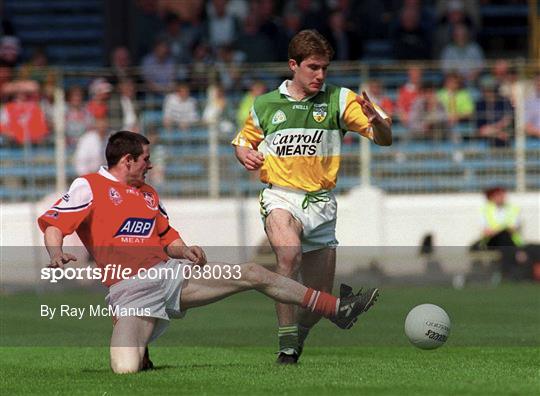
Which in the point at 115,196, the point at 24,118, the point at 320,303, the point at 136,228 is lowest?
the point at 320,303

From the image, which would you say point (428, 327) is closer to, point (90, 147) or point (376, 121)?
point (376, 121)

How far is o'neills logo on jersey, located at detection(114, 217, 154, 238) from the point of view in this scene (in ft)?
34.1

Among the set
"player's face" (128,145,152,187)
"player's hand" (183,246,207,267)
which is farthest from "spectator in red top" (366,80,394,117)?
"player's hand" (183,246,207,267)

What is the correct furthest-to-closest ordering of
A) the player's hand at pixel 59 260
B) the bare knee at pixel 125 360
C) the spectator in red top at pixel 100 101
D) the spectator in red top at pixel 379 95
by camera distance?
the spectator in red top at pixel 379 95 → the spectator in red top at pixel 100 101 → the bare knee at pixel 125 360 → the player's hand at pixel 59 260

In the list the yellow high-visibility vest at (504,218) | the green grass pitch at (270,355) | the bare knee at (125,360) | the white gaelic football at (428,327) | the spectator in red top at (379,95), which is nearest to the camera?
the green grass pitch at (270,355)

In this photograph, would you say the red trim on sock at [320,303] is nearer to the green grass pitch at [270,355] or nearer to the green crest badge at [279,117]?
the green grass pitch at [270,355]

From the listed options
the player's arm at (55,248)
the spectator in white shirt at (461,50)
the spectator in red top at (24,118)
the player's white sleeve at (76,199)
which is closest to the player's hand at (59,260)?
the player's arm at (55,248)

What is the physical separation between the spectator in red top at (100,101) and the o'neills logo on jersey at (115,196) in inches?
464

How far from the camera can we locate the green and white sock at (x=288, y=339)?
1066cm

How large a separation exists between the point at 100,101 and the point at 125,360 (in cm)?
1239

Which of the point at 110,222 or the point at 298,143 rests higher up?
the point at 298,143

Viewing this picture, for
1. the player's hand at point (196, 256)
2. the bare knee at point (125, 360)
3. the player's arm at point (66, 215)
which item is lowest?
the bare knee at point (125, 360)

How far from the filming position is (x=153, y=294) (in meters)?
10.3

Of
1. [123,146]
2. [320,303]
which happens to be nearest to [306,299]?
[320,303]
